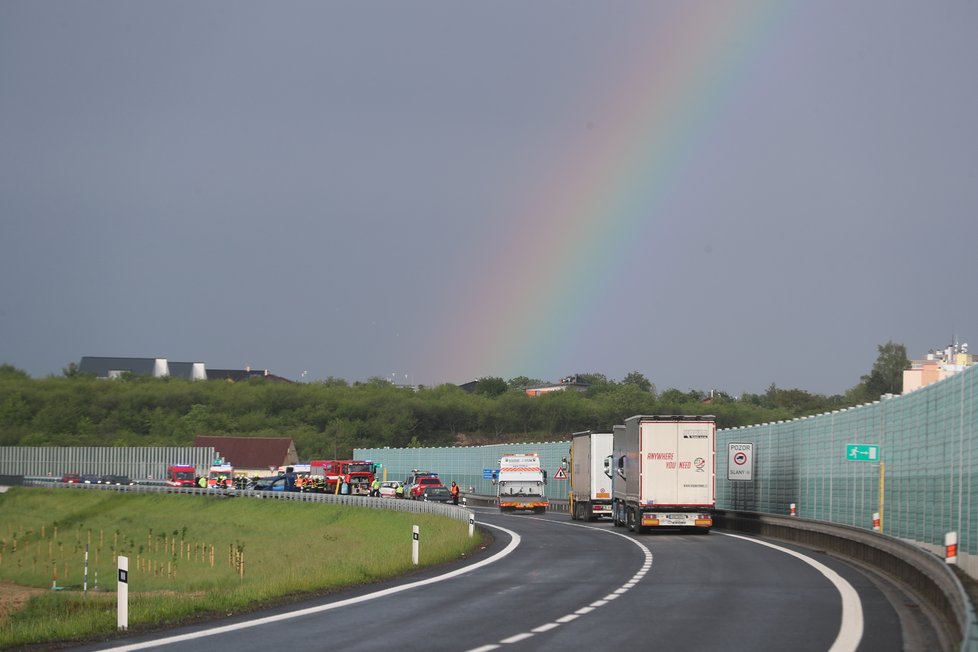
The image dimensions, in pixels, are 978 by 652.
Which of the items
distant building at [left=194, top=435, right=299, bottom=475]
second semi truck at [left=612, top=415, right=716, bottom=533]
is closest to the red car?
second semi truck at [left=612, top=415, right=716, bottom=533]

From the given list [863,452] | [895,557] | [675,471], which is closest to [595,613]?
[895,557]

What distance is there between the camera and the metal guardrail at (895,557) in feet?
53.0

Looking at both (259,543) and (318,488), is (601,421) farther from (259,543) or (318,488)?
(259,543)

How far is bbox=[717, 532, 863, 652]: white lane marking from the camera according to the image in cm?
1589

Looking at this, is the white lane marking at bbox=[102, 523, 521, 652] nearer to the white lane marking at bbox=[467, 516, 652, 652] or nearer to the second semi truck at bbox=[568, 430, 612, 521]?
the white lane marking at bbox=[467, 516, 652, 652]

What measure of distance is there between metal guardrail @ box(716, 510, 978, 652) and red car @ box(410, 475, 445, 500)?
33.4m

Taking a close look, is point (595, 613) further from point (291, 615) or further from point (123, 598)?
point (123, 598)

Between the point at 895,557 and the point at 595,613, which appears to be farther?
the point at 895,557

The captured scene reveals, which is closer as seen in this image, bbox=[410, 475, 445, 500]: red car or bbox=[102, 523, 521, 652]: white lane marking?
bbox=[102, 523, 521, 652]: white lane marking

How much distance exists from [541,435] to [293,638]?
166299 millimetres

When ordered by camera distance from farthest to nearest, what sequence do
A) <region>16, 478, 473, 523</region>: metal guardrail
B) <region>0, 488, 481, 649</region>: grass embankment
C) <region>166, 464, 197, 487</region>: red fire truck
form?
1. <region>166, 464, 197, 487</region>: red fire truck
2. <region>16, 478, 473, 523</region>: metal guardrail
3. <region>0, 488, 481, 649</region>: grass embankment

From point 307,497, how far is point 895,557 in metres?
59.8

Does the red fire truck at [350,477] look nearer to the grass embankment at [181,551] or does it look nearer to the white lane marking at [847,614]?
the grass embankment at [181,551]

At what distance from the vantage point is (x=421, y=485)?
270ft
